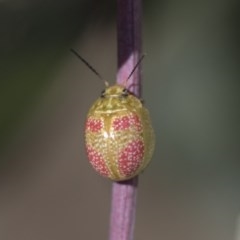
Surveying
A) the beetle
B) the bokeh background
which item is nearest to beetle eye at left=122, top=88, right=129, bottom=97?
the beetle

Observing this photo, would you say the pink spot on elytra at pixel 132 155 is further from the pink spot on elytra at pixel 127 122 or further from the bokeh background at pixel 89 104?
the bokeh background at pixel 89 104

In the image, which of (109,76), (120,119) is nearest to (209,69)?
(109,76)

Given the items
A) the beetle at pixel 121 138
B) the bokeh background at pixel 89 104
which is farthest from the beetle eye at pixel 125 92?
the bokeh background at pixel 89 104

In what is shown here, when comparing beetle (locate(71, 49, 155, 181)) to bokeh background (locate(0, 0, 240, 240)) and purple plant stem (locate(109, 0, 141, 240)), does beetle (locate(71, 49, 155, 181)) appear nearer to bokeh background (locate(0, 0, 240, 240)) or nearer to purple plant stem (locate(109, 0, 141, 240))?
purple plant stem (locate(109, 0, 141, 240))

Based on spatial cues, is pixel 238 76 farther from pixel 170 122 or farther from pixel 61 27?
pixel 61 27

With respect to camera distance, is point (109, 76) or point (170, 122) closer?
point (170, 122)

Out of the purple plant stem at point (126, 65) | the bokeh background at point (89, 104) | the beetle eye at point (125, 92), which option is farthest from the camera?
the bokeh background at point (89, 104)
